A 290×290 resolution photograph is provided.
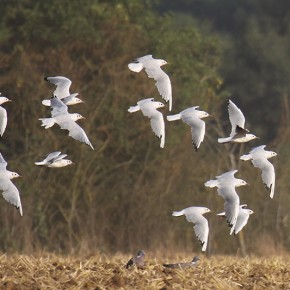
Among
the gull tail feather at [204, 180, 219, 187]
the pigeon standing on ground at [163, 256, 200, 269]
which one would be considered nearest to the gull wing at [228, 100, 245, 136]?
the gull tail feather at [204, 180, 219, 187]

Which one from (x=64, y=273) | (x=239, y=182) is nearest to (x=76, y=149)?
(x=239, y=182)

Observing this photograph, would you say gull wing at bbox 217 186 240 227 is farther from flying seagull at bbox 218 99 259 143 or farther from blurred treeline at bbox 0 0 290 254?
blurred treeline at bbox 0 0 290 254

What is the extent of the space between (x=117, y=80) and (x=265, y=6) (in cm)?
2534

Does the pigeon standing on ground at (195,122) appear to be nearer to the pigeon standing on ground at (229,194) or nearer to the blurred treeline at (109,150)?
the pigeon standing on ground at (229,194)

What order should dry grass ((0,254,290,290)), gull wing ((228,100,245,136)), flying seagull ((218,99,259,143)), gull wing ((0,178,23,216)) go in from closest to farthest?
dry grass ((0,254,290,290)) < gull wing ((0,178,23,216)) < flying seagull ((218,99,259,143)) < gull wing ((228,100,245,136))

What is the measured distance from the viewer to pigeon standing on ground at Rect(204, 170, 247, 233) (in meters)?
11.1

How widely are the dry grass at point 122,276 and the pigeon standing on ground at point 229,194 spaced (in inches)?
33.1

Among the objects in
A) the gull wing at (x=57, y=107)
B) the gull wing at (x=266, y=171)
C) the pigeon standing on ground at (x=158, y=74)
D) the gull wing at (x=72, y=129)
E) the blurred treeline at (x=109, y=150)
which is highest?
the pigeon standing on ground at (x=158, y=74)

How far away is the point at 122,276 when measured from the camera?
925cm

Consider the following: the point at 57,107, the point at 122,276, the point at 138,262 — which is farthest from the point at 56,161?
the point at 122,276

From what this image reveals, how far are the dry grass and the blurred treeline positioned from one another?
26.0ft

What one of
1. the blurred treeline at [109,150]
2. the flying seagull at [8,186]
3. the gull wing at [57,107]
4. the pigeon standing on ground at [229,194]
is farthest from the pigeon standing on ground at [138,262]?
the blurred treeline at [109,150]

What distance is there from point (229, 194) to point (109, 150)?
31.5 ft

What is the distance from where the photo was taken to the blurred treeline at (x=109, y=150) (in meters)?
19.5
